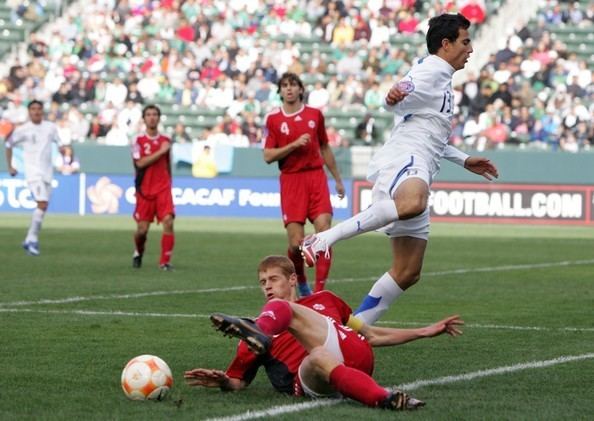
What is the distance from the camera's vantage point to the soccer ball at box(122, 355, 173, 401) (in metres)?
7.57

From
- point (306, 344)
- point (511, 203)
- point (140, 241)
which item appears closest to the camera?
point (306, 344)

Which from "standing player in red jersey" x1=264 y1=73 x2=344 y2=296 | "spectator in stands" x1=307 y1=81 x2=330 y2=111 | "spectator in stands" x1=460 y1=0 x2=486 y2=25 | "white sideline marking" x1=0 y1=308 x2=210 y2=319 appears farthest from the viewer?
"spectator in stands" x1=460 y1=0 x2=486 y2=25

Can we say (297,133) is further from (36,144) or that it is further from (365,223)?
(36,144)

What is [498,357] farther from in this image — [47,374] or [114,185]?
[114,185]

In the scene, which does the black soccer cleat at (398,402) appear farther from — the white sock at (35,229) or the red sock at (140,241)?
the white sock at (35,229)

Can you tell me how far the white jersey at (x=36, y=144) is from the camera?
22000 millimetres

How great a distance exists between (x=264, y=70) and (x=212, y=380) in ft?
99.6

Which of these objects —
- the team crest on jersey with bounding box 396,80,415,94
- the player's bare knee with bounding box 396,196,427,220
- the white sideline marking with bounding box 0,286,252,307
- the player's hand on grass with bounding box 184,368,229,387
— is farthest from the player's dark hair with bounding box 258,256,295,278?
the white sideline marking with bounding box 0,286,252,307

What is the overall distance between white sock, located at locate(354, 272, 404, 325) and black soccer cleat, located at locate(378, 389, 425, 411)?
2.49 metres

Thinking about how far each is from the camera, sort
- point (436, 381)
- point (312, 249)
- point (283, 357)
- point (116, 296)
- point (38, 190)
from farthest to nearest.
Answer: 1. point (38, 190)
2. point (116, 296)
3. point (312, 249)
4. point (436, 381)
5. point (283, 357)

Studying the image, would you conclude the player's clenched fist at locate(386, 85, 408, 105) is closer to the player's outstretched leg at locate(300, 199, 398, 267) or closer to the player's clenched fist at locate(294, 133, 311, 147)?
the player's outstretched leg at locate(300, 199, 398, 267)

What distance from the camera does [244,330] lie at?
6766 millimetres

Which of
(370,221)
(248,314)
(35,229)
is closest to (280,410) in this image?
(370,221)

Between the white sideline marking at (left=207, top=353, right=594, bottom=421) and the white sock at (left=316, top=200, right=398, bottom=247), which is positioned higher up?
the white sock at (left=316, top=200, right=398, bottom=247)
